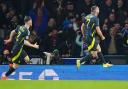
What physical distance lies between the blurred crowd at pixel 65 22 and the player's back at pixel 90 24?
987 millimetres

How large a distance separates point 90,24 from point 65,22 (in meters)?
1.88

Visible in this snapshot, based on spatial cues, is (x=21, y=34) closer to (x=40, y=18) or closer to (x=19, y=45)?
(x=19, y=45)

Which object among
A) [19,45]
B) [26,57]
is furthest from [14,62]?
[19,45]

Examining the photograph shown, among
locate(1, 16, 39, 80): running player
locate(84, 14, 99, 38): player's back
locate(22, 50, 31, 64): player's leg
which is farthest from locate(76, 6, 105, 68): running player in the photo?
locate(1, 16, 39, 80): running player

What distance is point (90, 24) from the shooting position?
44.0ft

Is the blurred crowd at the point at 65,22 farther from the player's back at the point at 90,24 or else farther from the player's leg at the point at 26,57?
the player's leg at the point at 26,57

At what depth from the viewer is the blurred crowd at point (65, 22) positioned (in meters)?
14.4

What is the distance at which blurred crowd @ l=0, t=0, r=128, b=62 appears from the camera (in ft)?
47.3

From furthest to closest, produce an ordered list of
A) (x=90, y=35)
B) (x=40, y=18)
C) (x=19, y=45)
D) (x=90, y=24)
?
(x=40, y=18)
(x=90, y=35)
(x=90, y=24)
(x=19, y=45)

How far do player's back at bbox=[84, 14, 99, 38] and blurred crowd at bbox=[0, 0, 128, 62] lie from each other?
0.99 m

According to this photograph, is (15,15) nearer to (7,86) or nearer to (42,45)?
(42,45)

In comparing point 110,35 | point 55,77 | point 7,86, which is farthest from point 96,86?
point 110,35

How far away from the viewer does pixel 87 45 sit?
13.7m

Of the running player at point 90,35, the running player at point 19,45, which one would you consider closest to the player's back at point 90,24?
the running player at point 90,35
